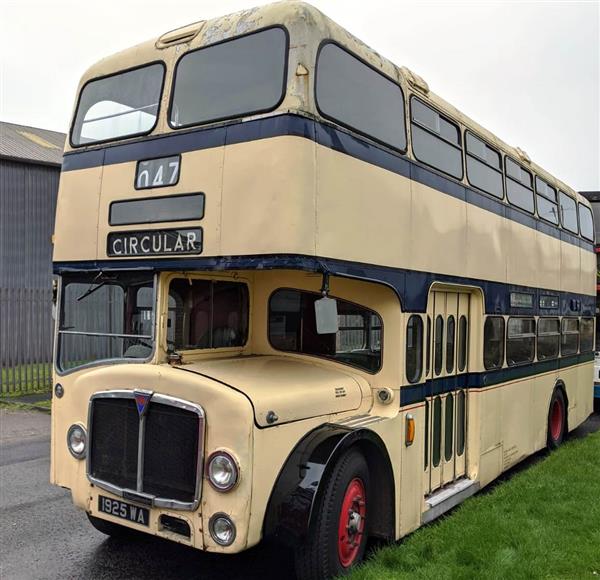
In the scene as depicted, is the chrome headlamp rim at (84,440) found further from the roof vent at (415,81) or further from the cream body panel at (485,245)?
the roof vent at (415,81)

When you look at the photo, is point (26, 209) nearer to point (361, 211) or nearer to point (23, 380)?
point (23, 380)

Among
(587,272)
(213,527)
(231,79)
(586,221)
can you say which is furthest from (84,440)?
(586,221)

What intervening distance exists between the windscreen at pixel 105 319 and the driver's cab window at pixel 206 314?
19 cm

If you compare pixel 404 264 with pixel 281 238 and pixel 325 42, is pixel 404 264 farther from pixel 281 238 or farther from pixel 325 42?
pixel 325 42

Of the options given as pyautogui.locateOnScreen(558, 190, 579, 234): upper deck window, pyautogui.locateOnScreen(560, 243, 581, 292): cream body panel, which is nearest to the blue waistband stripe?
pyautogui.locateOnScreen(560, 243, 581, 292): cream body panel

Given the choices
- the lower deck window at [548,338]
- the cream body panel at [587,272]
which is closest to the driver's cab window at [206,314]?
the lower deck window at [548,338]

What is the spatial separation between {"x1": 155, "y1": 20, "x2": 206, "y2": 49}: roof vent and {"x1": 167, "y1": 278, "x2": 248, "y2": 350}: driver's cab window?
184 centimetres

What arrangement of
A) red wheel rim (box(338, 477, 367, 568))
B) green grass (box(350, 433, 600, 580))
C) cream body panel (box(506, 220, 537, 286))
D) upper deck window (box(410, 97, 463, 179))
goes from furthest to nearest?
cream body panel (box(506, 220, 537, 286)), upper deck window (box(410, 97, 463, 179)), green grass (box(350, 433, 600, 580)), red wheel rim (box(338, 477, 367, 568))

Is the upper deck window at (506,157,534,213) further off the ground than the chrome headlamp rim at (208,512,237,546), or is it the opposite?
the upper deck window at (506,157,534,213)

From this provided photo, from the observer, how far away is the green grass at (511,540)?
4.63 meters

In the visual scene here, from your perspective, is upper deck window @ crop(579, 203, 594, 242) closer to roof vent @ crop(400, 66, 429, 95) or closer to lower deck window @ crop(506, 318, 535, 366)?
lower deck window @ crop(506, 318, 535, 366)

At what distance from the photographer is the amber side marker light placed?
17.6 ft

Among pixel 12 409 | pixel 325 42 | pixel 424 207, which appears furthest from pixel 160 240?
pixel 12 409

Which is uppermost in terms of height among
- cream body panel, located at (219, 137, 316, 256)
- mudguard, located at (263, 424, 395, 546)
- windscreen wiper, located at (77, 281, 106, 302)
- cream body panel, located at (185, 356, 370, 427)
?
cream body panel, located at (219, 137, 316, 256)
